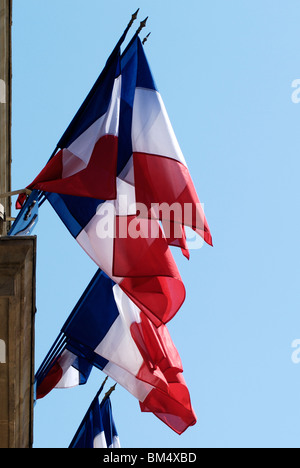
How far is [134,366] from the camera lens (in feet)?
50.7

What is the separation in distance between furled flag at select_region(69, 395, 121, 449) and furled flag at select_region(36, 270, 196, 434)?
1817 mm

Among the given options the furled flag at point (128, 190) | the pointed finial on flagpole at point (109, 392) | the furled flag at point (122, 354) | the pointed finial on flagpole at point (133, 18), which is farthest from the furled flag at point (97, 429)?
the pointed finial on flagpole at point (133, 18)

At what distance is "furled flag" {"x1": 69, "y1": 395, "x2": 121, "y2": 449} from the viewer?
1803cm

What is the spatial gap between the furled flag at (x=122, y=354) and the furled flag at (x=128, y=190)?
7.39 feet

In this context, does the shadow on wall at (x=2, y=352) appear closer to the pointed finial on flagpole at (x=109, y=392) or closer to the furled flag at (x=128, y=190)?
the furled flag at (x=128, y=190)

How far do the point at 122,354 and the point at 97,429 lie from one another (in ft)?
12.1

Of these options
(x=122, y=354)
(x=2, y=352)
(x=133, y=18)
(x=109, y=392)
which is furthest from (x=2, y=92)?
(x=109, y=392)

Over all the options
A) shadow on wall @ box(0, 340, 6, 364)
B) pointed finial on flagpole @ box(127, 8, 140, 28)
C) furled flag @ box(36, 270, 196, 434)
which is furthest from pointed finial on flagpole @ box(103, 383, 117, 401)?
pointed finial on flagpole @ box(127, 8, 140, 28)

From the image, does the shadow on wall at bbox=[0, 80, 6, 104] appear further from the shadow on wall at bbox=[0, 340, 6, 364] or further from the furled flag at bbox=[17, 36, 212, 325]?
the shadow on wall at bbox=[0, 340, 6, 364]

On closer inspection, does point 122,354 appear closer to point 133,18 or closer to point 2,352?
point 2,352

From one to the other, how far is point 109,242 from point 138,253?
63 cm

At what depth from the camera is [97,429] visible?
60.2 ft
